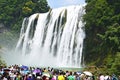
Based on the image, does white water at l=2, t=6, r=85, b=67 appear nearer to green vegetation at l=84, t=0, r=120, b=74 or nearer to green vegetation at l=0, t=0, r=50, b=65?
green vegetation at l=84, t=0, r=120, b=74

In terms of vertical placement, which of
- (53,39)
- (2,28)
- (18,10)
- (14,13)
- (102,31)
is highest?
(18,10)

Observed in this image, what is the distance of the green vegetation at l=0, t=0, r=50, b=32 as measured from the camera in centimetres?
6975

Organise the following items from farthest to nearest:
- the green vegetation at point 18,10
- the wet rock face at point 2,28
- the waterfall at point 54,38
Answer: the wet rock face at point 2,28
the green vegetation at point 18,10
the waterfall at point 54,38

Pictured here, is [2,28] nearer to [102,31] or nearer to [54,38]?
[54,38]

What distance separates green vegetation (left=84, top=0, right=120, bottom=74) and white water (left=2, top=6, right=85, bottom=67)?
1.74 m

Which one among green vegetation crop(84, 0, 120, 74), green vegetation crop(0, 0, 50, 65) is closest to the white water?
green vegetation crop(84, 0, 120, 74)

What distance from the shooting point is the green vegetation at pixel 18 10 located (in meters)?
69.8

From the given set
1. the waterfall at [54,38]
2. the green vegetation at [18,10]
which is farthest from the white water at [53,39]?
the green vegetation at [18,10]

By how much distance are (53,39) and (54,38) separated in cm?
37

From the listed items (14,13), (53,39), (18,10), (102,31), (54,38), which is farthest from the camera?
(18,10)

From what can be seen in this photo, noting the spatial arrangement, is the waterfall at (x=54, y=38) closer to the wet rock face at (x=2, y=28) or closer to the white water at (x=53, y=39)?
the white water at (x=53, y=39)

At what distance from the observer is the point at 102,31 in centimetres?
4672

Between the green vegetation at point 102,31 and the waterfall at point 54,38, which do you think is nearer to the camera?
the green vegetation at point 102,31

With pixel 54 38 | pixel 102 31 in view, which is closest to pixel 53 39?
pixel 54 38
